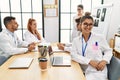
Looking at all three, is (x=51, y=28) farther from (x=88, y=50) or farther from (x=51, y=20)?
(x=88, y=50)

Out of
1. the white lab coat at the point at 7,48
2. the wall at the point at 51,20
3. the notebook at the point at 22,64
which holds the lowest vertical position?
the notebook at the point at 22,64

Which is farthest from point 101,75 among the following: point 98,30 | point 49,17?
point 49,17

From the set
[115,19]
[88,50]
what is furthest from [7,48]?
[115,19]

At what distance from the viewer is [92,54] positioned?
1.89 meters

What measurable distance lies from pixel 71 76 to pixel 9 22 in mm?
1544

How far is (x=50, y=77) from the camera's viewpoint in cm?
135

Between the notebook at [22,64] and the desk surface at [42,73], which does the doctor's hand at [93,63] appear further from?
the notebook at [22,64]

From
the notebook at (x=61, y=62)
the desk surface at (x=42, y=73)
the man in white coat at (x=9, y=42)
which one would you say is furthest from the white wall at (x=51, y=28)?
the desk surface at (x=42, y=73)

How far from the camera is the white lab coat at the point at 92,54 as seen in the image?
1771 mm

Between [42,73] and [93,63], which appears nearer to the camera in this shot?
[42,73]

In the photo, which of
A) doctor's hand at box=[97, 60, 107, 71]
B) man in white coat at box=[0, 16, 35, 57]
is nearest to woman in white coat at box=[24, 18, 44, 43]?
man in white coat at box=[0, 16, 35, 57]

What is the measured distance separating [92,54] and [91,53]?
0.02 m

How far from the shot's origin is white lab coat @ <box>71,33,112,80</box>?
69.7 inches

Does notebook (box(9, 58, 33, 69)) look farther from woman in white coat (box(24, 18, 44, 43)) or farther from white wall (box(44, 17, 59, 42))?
white wall (box(44, 17, 59, 42))
